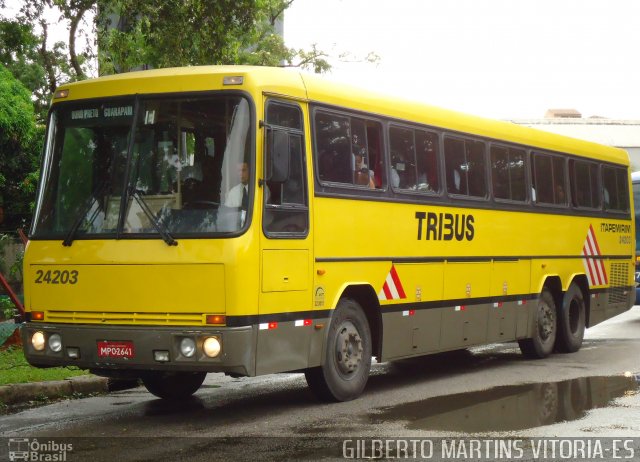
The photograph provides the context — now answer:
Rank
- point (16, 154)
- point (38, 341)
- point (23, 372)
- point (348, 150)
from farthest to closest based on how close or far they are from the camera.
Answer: point (16, 154)
point (23, 372)
point (348, 150)
point (38, 341)

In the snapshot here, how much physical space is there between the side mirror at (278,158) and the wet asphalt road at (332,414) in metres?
2.20

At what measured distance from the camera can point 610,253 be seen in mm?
18734

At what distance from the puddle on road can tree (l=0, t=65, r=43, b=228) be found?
15.7 metres

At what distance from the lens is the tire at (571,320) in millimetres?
16875

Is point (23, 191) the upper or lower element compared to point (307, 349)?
upper

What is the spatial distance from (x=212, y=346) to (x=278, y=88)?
2.55 meters

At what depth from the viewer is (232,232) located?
33.0 feet

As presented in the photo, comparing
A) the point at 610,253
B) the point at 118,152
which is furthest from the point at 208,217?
the point at 610,253

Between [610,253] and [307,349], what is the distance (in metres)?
9.17

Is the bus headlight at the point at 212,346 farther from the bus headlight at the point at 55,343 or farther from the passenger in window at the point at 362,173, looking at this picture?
the passenger in window at the point at 362,173

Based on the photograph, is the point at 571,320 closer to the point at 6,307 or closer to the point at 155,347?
the point at 6,307

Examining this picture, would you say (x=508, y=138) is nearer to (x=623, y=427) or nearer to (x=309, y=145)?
(x=309, y=145)

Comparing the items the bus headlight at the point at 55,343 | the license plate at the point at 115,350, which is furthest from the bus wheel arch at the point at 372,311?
the bus headlight at the point at 55,343

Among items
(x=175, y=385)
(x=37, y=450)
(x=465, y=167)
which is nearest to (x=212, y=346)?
(x=37, y=450)
